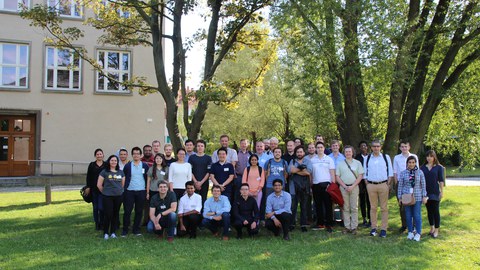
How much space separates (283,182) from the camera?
9.12 meters

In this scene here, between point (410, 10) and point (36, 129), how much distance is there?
18.2m

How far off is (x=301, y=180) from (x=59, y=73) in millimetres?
17736

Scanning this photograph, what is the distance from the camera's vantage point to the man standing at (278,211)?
8.48 m

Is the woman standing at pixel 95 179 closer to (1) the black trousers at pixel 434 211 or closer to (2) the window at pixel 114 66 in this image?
(1) the black trousers at pixel 434 211

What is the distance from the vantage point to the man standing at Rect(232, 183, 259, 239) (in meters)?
8.58

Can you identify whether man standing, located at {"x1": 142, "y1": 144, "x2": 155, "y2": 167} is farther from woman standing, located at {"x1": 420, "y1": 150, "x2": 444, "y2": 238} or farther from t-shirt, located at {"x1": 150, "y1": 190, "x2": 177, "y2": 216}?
woman standing, located at {"x1": 420, "y1": 150, "x2": 444, "y2": 238}

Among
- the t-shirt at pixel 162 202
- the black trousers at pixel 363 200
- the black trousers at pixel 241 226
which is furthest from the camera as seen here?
the black trousers at pixel 363 200

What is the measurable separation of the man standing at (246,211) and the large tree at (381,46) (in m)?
4.11

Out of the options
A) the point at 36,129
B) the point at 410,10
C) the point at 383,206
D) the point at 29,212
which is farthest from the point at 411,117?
the point at 36,129

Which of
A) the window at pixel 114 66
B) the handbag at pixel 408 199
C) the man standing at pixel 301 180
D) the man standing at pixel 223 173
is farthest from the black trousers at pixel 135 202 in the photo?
the window at pixel 114 66

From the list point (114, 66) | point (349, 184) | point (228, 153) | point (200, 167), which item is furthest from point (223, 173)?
point (114, 66)

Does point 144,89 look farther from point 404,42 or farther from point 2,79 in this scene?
point 2,79

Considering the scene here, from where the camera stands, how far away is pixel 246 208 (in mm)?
8688

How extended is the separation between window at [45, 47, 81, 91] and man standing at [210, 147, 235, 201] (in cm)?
1604
